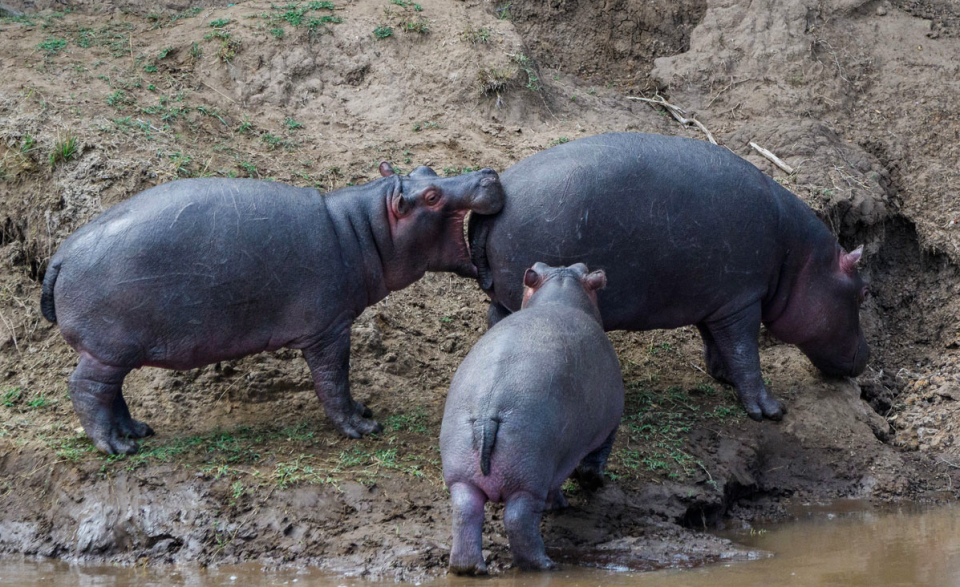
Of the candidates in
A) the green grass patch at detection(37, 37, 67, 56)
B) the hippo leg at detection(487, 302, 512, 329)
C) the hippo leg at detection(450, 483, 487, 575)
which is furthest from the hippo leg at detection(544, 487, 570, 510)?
the green grass patch at detection(37, 37, 67, 56)

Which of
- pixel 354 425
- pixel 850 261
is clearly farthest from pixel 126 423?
pixel 850 261

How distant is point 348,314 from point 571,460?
197 centimetres

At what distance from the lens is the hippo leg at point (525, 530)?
499cm

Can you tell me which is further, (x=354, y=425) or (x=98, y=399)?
(x=354, y=425)

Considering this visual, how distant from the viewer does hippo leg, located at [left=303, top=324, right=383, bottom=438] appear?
257 inches

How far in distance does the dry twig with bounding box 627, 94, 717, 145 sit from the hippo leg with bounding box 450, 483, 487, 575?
6.14 meters

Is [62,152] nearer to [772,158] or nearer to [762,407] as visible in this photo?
[762,407]

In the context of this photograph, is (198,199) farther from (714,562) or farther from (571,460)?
(714,562)

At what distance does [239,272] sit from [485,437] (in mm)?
2100

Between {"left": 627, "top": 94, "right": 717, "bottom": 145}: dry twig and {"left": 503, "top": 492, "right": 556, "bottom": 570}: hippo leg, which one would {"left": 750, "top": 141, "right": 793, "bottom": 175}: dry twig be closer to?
{"left": 627, "top": 94, "right": 717, "bottom": 145}: dry twig

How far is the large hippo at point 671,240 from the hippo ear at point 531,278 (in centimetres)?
41

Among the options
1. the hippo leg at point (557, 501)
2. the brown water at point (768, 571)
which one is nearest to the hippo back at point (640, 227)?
the hippo leg at point (557, 501)

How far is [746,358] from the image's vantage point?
7.31 m

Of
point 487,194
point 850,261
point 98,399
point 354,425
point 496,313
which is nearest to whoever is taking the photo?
point 98,399
